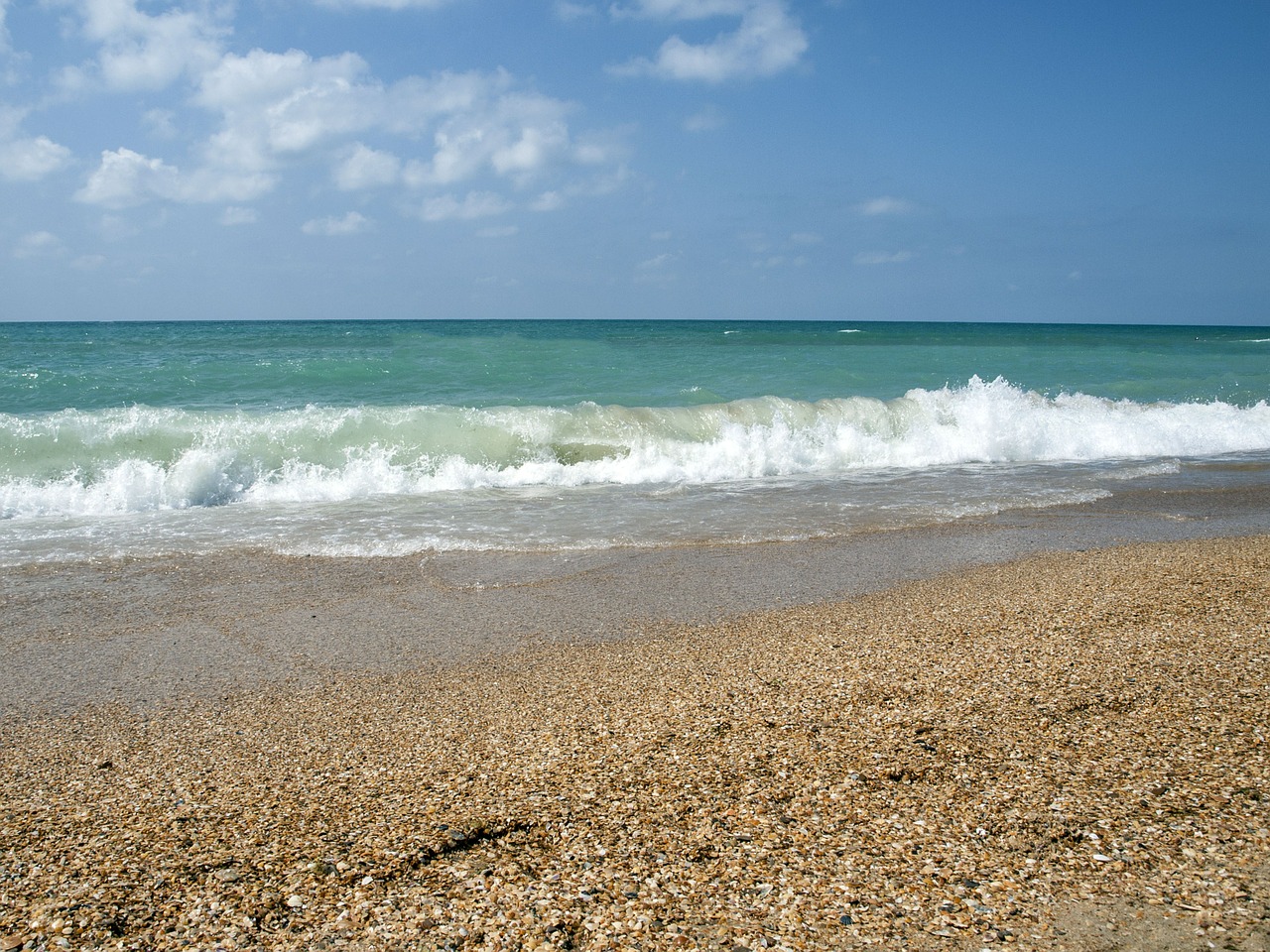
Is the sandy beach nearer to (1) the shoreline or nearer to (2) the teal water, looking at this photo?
(1) the shoreline

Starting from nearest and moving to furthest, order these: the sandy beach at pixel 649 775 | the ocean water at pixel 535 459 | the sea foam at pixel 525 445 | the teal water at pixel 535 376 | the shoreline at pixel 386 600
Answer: the sandy beach at pixel 649 775 < the shoreline at pixel 386 600 < the ocean water at pixel 535 459 < the sea foam at pixel 525 445 < the teal water at pixel 535 376

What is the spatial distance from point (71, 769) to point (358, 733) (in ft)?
2.91

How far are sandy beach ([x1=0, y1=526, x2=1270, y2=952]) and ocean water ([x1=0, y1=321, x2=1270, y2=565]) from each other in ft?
6.91

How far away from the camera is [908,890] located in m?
1.86

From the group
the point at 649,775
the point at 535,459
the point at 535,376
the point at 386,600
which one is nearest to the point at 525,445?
the point at 535,459

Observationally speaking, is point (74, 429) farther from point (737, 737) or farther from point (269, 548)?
point (737, 737)

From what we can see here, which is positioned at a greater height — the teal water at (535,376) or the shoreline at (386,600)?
the teal water at (535,376)

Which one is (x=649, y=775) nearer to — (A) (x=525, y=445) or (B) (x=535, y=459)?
(B) (x=535, y=459)

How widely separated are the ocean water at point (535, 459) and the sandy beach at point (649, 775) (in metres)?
2.11

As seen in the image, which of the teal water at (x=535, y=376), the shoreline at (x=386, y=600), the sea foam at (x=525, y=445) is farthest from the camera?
the teal water at (x=535, y=376)

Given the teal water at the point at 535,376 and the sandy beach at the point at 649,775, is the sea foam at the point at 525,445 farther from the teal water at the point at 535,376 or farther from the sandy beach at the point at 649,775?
the sandy beach at the point at 649,775

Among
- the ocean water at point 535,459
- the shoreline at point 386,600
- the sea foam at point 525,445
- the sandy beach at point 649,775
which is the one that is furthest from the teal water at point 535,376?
the sandy beach at point 649,775

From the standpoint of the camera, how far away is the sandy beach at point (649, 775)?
1.81 m

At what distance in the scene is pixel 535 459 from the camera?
9781 mm
